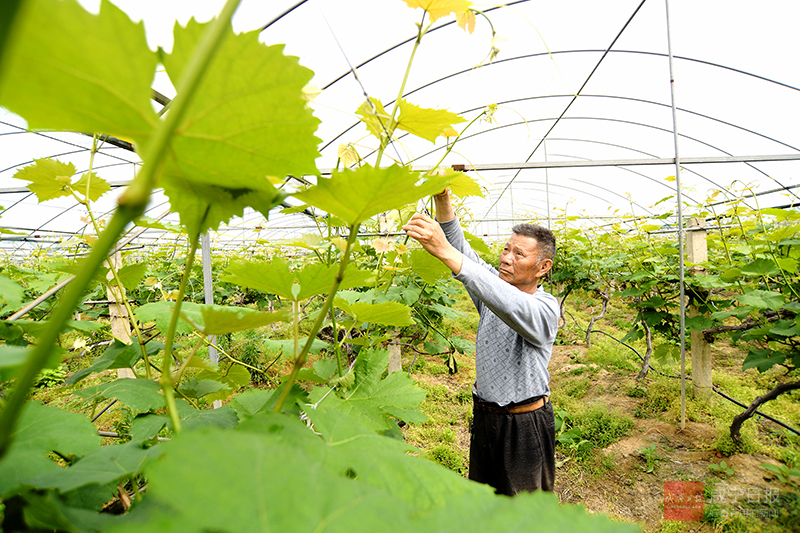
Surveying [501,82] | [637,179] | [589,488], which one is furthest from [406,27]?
[637,179]

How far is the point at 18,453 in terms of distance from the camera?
37cm

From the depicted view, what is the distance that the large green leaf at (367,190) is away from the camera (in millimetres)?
361

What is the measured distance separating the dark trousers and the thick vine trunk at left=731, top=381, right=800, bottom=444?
1669 millimetres

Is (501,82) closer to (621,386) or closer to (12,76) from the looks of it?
(621,386)

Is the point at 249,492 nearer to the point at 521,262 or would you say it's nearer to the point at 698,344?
the point at 521,262

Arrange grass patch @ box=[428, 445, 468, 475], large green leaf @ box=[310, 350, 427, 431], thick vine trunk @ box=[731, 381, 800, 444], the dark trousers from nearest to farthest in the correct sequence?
large green leaf @ box=[310, 350, 427, 431], the dark trousers, thick vine trunk @ box=[731, 381, 800, 444], grass patch @ box=[428, 445, 468, 475]

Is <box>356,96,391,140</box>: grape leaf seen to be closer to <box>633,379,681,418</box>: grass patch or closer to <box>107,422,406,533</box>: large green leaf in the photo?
<box>107,422,406,533</box>: large green leaf

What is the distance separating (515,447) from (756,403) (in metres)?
1.96

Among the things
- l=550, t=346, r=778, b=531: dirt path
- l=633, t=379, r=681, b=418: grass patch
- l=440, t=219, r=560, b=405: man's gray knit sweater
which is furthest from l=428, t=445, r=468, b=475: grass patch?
l=633, t=379, r=681, b=418: grass patch

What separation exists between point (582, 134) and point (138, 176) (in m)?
9.39

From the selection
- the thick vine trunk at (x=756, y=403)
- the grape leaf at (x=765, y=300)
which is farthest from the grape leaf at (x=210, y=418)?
the thick vine trunk at (x=756, y=403)

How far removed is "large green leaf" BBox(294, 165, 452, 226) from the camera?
1.18ft

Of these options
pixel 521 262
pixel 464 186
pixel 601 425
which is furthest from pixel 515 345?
pixel 601 425

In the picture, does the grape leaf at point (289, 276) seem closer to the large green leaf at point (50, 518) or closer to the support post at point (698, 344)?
the large green leaf at point (50, 518)
